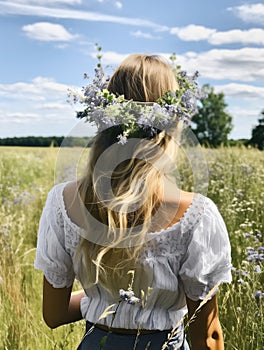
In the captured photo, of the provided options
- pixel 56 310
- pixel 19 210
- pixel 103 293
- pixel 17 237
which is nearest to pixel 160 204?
pixel 103 293

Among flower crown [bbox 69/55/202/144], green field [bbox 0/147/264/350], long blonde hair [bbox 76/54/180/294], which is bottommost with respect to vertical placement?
green field [bbox 0/147/264/350]

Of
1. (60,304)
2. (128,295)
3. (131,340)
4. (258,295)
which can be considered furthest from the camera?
(258,295)

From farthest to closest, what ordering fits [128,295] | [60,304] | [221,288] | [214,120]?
[214,120] → [221,288] → [60,304] → [128,295]

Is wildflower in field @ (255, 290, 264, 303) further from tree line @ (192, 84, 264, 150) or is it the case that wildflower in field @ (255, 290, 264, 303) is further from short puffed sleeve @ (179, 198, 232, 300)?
tree line @ (192, 84, 264, 150)

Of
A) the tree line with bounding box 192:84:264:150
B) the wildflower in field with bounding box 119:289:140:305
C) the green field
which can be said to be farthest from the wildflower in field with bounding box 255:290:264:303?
the tree line with bounding box 192:84:264:150

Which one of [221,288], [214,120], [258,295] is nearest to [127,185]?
[258,295]

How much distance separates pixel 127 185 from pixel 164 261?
0.27 metres

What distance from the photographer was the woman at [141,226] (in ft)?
5.41

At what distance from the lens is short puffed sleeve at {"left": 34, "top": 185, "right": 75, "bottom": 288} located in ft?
6.00

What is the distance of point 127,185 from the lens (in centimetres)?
165

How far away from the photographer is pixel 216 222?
1.72 metres

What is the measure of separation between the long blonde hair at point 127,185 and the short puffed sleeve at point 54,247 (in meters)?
0.13

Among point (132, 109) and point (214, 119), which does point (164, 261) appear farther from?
point (214, 119)

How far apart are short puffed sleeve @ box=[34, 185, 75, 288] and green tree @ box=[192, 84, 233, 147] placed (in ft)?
184
